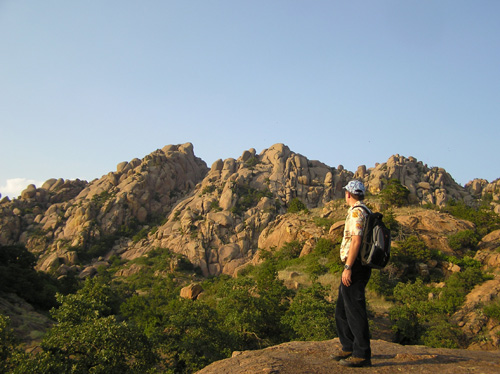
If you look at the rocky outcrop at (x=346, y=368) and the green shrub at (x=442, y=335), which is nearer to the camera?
the rocky outcrop at (x=346, y=368)

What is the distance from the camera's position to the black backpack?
213 inches

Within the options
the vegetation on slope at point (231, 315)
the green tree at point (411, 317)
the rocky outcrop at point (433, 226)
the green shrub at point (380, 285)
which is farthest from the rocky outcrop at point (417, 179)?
the green tree at point (411, 317)

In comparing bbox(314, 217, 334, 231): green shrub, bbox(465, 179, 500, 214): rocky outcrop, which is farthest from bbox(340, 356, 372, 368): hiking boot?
bbox(465, 179, 500, 214): rocky outcrop

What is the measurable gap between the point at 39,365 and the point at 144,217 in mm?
54428

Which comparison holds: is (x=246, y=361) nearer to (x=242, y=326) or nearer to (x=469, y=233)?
(x=242, y=326)

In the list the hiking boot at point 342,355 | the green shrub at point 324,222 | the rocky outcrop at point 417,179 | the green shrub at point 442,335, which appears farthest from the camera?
the rocky outcrop at point 417,179

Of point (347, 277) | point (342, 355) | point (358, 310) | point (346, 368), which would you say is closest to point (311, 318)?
point (342, 355)

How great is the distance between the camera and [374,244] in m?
5.41

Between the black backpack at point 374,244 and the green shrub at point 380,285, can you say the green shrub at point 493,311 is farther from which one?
the black backpack at point 374,244

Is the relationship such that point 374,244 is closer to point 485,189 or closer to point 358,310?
point 358,310

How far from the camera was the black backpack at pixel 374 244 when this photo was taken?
17.7 feet

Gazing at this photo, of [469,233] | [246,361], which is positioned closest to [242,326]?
[246,361]

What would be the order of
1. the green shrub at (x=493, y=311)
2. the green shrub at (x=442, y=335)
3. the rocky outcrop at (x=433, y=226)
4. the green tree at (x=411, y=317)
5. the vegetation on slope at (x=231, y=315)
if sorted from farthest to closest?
the rocky outcrop at (x=433, y=226) → the green shrub at (x=493, y=311) → the green tree at (x=411, y=317) → the green shrub at (x=442, y=335) → the vegetation on slope at (x=231, y=315)

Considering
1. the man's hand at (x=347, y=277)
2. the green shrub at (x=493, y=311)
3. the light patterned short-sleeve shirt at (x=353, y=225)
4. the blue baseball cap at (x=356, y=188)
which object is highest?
the blue baseball cap at (x=356, y=188)
